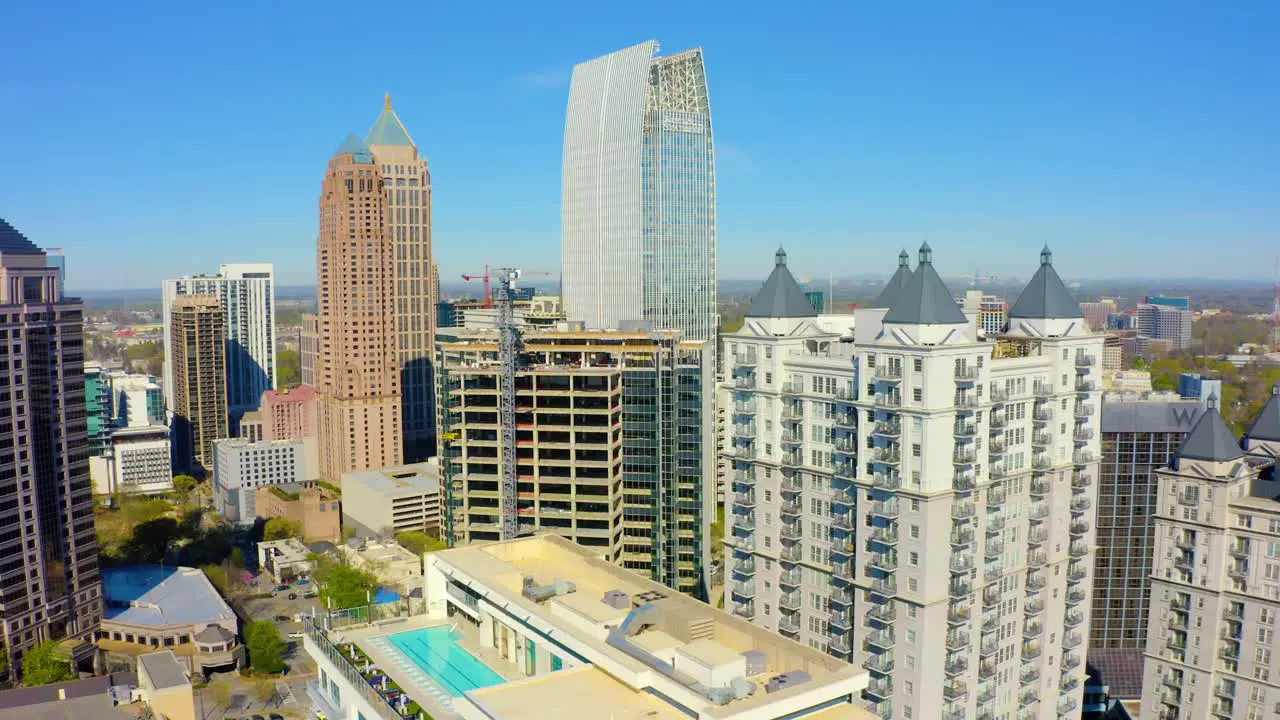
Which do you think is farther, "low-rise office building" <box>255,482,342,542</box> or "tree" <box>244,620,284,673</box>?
"low-rise office building" <box>255,482,342,542</box>

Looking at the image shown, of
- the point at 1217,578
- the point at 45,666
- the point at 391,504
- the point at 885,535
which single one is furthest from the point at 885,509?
the point at 391,504

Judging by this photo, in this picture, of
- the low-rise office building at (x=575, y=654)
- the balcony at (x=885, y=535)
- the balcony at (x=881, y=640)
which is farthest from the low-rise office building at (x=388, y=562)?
the low-rise office building at (x=575, y=654)

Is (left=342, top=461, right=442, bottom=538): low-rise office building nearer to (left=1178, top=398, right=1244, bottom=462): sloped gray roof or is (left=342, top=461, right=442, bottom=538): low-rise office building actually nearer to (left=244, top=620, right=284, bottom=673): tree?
(left=244, top=620, right=284, bottom=673): tree

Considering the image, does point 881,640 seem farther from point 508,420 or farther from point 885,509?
point 508,420

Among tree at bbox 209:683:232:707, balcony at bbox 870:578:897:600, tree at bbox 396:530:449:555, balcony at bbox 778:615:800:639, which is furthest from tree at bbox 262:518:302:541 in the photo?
balcony at bbox 870:578:897:600

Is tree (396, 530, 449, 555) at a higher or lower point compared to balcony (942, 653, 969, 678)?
lower

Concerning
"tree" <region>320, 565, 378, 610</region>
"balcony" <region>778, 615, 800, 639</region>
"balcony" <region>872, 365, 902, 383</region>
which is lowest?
"tree" <region>320, 565, 378, 610</region>
